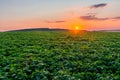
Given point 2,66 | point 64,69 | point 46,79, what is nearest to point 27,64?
point 2,66

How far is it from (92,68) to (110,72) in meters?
1.25

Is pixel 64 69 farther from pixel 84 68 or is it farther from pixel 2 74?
pixel 2 74

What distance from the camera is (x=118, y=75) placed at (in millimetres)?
14500

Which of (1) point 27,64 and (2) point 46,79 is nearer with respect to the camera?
(2) point 46,79

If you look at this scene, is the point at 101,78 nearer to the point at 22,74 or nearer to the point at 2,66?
the point at 22,74

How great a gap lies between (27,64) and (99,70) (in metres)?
4.79

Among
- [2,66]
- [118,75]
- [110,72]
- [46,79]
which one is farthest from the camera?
[2,66]

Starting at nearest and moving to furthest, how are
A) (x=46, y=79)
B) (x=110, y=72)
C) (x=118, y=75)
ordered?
(x=46, y=79), (x=118, y=75), (x=110, y=72)

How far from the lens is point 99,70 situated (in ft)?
53.2

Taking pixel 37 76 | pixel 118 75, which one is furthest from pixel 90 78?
pixel 37 76

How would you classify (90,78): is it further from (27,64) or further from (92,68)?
(27,64)

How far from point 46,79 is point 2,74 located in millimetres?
2741

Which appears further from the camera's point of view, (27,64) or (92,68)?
(27,64)

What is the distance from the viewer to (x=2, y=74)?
1464cm
